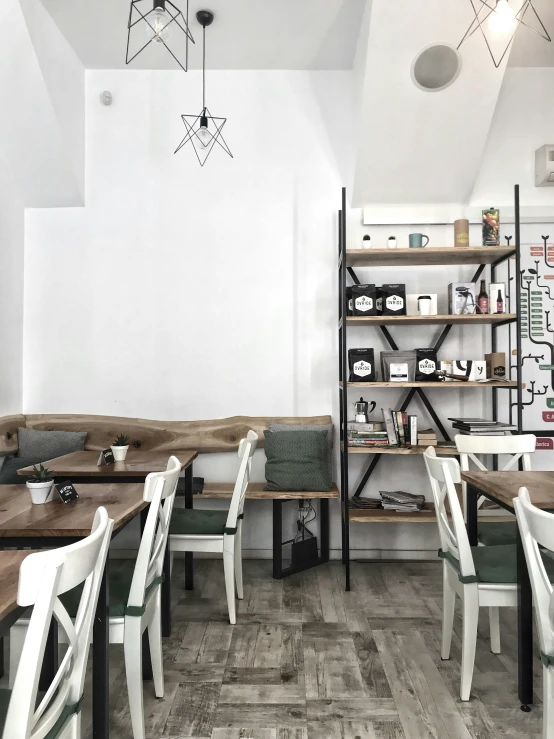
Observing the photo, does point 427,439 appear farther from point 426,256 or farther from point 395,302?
point 426,256

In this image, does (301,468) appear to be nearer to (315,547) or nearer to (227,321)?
(315,547)

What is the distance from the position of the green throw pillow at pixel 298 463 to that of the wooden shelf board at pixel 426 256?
124cm

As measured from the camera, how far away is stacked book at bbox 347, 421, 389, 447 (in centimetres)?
379

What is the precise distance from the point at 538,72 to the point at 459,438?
2.91 meters

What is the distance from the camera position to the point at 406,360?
3.94m

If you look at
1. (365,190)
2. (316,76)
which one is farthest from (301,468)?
(316,76)

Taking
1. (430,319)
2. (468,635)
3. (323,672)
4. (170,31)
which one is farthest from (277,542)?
(170,31)

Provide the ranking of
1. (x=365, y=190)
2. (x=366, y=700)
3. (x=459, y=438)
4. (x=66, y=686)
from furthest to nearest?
(x=365, y=190)
(x=459, y=438)
(x=366, y=700)
(x=66, y=686)

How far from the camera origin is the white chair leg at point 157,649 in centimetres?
→ 225

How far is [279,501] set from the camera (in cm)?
374

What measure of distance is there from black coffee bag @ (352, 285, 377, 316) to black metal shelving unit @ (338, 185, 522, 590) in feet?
0.33

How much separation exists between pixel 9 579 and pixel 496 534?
7.54 feet

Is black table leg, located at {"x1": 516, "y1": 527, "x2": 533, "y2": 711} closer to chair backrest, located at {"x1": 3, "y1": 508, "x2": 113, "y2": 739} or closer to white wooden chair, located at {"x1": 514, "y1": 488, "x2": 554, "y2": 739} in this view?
white wooden chair, located at {"x1": 514, "y1": 488, "x2": 554, "y2": 739}

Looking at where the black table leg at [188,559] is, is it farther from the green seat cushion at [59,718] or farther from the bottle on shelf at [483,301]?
the bottle on shelf at [483,301]
